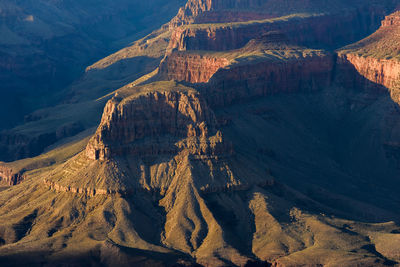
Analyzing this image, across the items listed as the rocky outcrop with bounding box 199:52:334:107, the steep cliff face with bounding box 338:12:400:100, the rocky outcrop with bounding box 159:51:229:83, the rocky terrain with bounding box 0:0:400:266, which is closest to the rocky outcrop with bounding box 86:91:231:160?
the rocky terrain with bounding box 0:0:400:266

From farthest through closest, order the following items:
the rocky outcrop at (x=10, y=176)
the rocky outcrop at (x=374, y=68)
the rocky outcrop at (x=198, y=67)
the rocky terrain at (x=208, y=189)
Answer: the rocky outcrop at (x=198, y=67) < the rocky outcrop at (x=374, y=68) < the rocky outcrop at (x=10, y=176) < the rocky terrain at (x=208, y=189)

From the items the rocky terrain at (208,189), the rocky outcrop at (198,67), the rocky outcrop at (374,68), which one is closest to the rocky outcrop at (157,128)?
the rocky terrain at (208,189)

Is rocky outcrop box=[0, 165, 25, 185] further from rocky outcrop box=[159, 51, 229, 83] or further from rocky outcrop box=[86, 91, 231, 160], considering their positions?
rocky outcrop box=[159, 51, 229, 83]

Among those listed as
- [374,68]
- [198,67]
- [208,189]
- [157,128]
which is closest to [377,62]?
[374,68]

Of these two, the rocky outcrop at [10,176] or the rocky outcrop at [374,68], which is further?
the rocky outcrop at [374,68]

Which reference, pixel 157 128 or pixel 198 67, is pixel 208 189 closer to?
pixel 157 128

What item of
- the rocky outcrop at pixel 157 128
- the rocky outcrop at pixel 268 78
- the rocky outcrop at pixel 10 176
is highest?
the rocky outcrop at pixel 268 78

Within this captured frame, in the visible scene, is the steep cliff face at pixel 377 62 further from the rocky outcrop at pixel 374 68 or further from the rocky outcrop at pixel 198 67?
the rocky outcrop at pixel 198 67

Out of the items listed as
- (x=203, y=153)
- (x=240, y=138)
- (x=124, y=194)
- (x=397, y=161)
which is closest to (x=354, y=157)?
(x=397, y=161)

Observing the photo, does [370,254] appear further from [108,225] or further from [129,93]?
[129,93]
